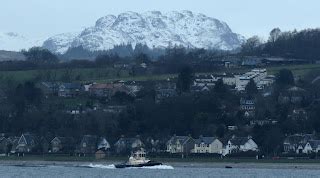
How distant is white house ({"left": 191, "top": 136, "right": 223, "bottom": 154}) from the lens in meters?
95.1

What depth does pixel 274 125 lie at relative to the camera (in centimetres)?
9494

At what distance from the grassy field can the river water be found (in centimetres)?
4393

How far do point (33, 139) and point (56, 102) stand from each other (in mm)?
16209

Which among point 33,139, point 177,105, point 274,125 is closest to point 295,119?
point 274,125

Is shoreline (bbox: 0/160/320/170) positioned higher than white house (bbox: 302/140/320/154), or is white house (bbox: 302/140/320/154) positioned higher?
white house (bbox: 302/140/320/154)

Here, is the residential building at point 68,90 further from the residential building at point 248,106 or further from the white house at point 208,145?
the white house at point 208,145

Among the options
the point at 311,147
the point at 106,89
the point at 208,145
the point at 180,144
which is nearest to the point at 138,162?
the point at 180,144

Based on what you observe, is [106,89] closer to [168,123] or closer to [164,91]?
[164,91]

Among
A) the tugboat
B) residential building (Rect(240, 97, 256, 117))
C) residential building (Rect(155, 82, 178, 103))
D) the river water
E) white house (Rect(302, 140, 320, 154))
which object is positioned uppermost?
residential building (Rect(155, 82, 178, 103))

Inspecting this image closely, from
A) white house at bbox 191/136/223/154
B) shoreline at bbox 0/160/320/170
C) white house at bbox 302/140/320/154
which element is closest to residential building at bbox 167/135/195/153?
white house at bbox 191/136/223/154

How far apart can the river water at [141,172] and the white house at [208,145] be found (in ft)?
35.9

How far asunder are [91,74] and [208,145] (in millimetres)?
39438

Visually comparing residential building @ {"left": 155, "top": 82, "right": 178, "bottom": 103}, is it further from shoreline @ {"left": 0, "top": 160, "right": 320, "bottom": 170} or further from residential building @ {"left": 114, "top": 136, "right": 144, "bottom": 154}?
shoreline @ {"left": 0, "top": 160, "right": 320, "bottom": 170}

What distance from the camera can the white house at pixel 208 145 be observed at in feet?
312
